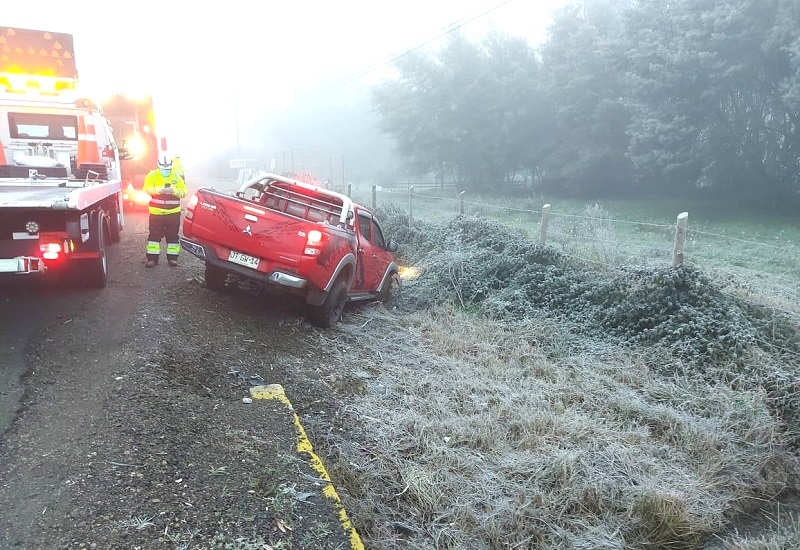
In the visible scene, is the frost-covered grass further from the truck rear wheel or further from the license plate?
the truck rear wheel

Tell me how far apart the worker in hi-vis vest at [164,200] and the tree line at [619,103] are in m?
17.0

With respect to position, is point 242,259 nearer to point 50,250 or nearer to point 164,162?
point 50,250

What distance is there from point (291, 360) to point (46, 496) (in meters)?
2.98

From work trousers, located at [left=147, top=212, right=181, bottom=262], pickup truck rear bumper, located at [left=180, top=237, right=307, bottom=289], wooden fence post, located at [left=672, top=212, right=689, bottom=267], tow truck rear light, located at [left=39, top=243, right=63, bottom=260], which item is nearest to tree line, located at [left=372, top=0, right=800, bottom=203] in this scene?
wooden fence post, located at [left=672, top=212, right=689, bottom=267]

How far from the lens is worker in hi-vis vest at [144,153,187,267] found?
7.68 metres

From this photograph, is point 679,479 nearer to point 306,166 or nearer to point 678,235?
point 678,235

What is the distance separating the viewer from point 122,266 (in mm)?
8289

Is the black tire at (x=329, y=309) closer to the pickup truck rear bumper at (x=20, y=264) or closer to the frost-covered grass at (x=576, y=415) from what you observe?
the frost-covered grass at (x=576, y=415)

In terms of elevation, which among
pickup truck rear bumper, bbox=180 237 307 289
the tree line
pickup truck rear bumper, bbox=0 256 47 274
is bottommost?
pickup truck rear bumper, bbox=180 237 307 289

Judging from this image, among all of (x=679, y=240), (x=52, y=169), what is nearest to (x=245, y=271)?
(x=52, y=169)

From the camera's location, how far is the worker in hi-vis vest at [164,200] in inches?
302

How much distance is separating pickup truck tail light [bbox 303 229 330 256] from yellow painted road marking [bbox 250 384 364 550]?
1.73 m

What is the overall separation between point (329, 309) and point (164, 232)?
9.47 ft

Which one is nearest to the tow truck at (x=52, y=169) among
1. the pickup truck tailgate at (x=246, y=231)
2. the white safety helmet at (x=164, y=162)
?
the white safety helmet at (x=164, y=162)
